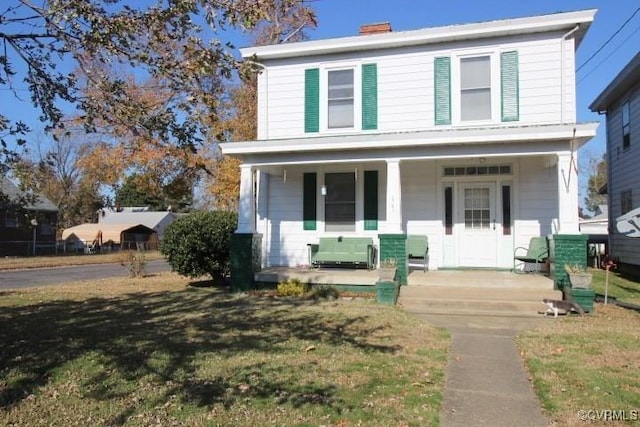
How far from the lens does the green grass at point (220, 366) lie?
4430 mm

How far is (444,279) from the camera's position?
11070 mm

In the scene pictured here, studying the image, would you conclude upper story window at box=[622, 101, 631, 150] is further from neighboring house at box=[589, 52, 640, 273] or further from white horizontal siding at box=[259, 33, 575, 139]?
white horizontal siding at box=[259, 33, 575, 139]

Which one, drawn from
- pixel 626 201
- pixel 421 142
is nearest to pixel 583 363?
pixel 421 142

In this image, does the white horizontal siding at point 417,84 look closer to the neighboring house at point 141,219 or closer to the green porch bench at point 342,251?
the green porch bench at point 342,251

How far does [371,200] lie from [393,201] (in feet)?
5.38

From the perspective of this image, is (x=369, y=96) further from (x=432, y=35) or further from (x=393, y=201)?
(x=393, y=201)

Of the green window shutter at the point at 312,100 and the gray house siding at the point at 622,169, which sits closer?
the green window shutter at the point at 312,100

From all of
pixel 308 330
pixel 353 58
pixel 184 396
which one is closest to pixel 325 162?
pixel 353 58

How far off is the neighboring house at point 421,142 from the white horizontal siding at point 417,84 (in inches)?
0.9

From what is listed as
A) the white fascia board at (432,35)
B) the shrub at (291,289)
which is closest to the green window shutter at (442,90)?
the white fascia board at (432,35)

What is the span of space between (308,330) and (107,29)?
463 centimetres

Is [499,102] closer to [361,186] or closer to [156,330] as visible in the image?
[361,186]

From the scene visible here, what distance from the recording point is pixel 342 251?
42.2ft

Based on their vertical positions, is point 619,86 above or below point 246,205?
above
